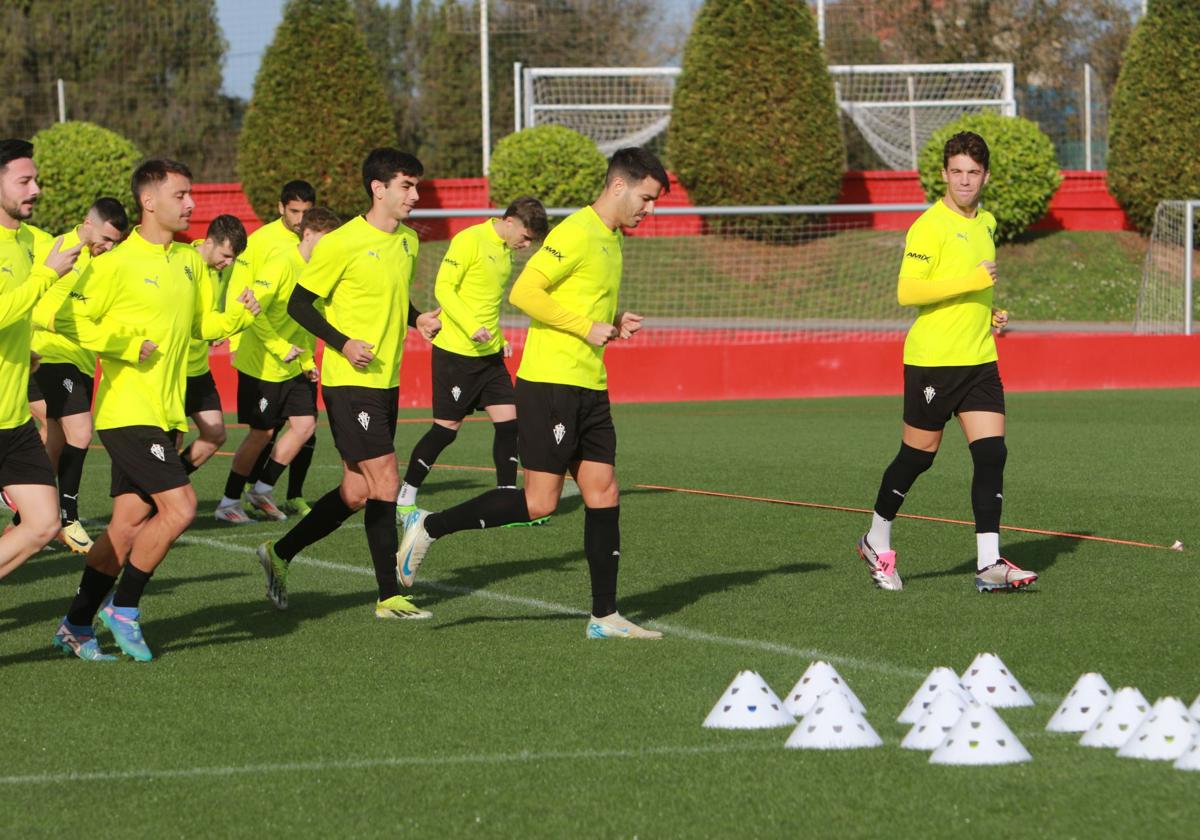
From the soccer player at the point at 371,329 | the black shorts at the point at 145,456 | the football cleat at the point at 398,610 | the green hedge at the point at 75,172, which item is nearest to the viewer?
the black shorts at the point at 145,456

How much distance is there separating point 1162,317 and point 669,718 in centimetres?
2187

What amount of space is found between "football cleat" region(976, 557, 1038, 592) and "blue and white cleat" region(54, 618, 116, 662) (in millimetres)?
4002

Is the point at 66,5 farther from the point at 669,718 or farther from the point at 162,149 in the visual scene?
the point at 669,718

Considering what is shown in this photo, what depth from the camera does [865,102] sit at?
4162cm

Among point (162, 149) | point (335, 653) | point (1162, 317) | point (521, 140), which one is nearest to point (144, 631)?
point (335, 653)

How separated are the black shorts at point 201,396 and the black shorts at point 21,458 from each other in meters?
4.22

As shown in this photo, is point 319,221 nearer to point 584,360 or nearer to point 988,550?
point 584,360

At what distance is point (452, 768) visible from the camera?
5.79 m

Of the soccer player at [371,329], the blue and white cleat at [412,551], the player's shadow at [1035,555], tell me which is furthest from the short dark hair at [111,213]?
the player's shadow at [1035,555]

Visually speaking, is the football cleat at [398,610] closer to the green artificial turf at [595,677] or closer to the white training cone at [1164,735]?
the green artificial turf at [595,677]

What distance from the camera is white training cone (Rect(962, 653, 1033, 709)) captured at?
639 centimetres

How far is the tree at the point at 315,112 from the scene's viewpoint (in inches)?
1391

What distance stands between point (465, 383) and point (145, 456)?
4971 mm

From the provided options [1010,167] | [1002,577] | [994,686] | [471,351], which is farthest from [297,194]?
[1010,167]
